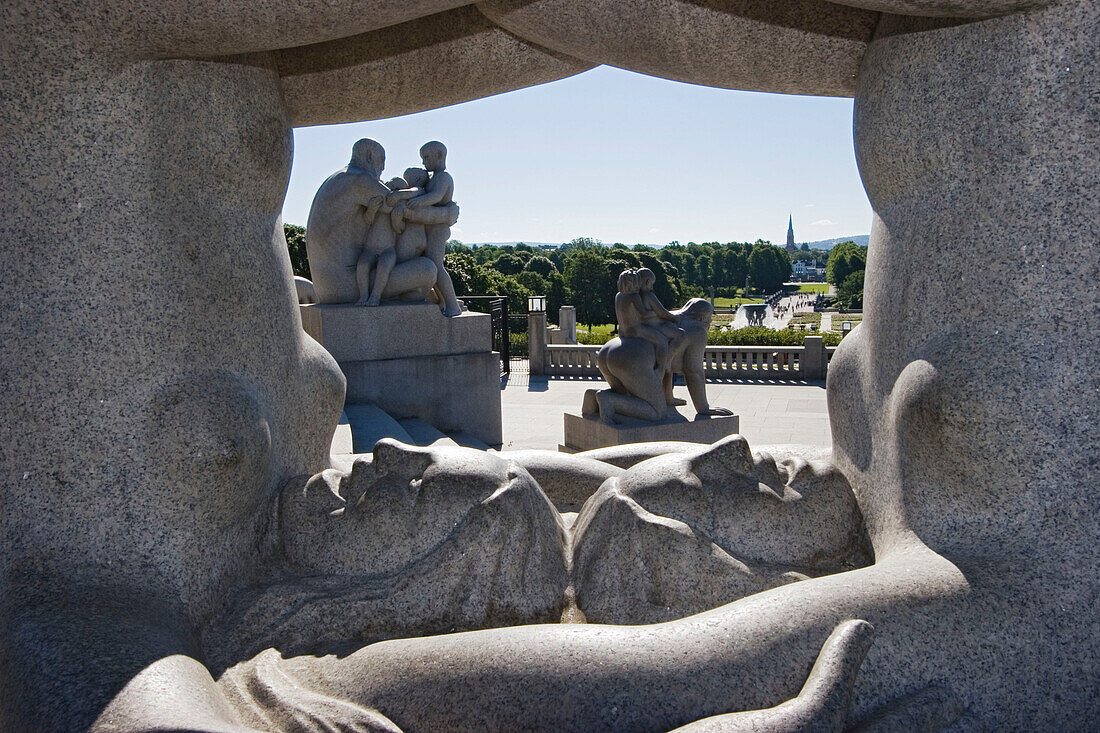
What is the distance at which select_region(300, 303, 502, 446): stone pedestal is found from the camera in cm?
938

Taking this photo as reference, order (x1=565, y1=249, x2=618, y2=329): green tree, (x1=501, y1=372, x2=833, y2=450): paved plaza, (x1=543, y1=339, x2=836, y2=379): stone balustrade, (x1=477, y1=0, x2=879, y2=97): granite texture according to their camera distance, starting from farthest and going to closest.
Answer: (x1=565, y1=249, x2=618, y2=329): green tree, (x1=543, y1=339, x2=836, y2=379): stone balustrade, (x1=501, y1=372, x2=833, y2=450): paved plaza, (x1=477, y1=0, x2=879, y2=97): granite texture

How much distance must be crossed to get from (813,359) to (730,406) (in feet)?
12.6

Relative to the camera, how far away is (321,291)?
987 cm

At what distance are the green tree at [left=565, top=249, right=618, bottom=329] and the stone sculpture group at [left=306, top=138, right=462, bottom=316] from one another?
47.5 meters

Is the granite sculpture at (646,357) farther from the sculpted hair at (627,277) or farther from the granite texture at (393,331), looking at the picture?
the granite texture at (393,331)

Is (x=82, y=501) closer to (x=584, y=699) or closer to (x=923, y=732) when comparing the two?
(x=584, y=699)

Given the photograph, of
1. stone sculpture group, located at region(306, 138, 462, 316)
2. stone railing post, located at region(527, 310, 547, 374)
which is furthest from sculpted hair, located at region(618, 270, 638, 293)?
stone railing post, located at region(527, 310, 547, 374)

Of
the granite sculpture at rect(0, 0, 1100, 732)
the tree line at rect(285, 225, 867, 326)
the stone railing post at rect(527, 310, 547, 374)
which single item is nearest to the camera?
the granite sculpture at rect(0, 0, 1100, 732)

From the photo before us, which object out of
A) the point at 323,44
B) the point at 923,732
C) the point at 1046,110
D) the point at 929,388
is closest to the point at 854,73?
the point at 1046,110

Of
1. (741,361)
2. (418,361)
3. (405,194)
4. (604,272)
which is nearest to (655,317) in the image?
(418,361)

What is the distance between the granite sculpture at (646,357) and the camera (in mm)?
8953

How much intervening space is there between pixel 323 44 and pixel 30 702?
2.27m

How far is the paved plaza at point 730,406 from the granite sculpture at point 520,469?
7366mm

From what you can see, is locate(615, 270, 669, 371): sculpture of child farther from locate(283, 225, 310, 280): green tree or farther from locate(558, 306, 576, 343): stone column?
locate(283, 225, 310, 280): green tree
